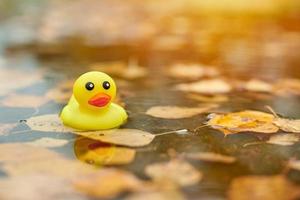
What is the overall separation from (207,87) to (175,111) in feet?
0.76

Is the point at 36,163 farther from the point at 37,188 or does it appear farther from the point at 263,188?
the point at 263,188

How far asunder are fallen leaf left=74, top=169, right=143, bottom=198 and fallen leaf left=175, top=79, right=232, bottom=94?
19.9 inches

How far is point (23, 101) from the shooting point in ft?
3.52

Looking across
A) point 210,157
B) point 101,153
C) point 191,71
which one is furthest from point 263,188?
point 191,71

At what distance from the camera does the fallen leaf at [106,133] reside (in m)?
0.84

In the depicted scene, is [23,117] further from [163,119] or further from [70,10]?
[70,10]

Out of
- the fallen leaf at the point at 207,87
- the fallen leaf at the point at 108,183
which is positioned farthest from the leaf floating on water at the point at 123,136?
the fallen leaf at the point at 207,87

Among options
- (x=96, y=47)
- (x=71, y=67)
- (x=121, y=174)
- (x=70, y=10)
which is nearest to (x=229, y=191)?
(x=121, y=174)

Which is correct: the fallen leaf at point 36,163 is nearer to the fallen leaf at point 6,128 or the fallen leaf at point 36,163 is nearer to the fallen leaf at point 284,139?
the fallen leaf at point 6,128

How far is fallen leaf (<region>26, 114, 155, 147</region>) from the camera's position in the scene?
0.84m

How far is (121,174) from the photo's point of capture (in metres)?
0.73

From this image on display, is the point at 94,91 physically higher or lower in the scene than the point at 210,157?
higher

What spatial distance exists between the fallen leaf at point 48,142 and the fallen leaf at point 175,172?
17 centimetres

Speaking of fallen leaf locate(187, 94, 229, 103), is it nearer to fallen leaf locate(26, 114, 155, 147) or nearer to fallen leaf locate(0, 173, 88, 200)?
fallen leaf locate(26, 114, 155, 147)
